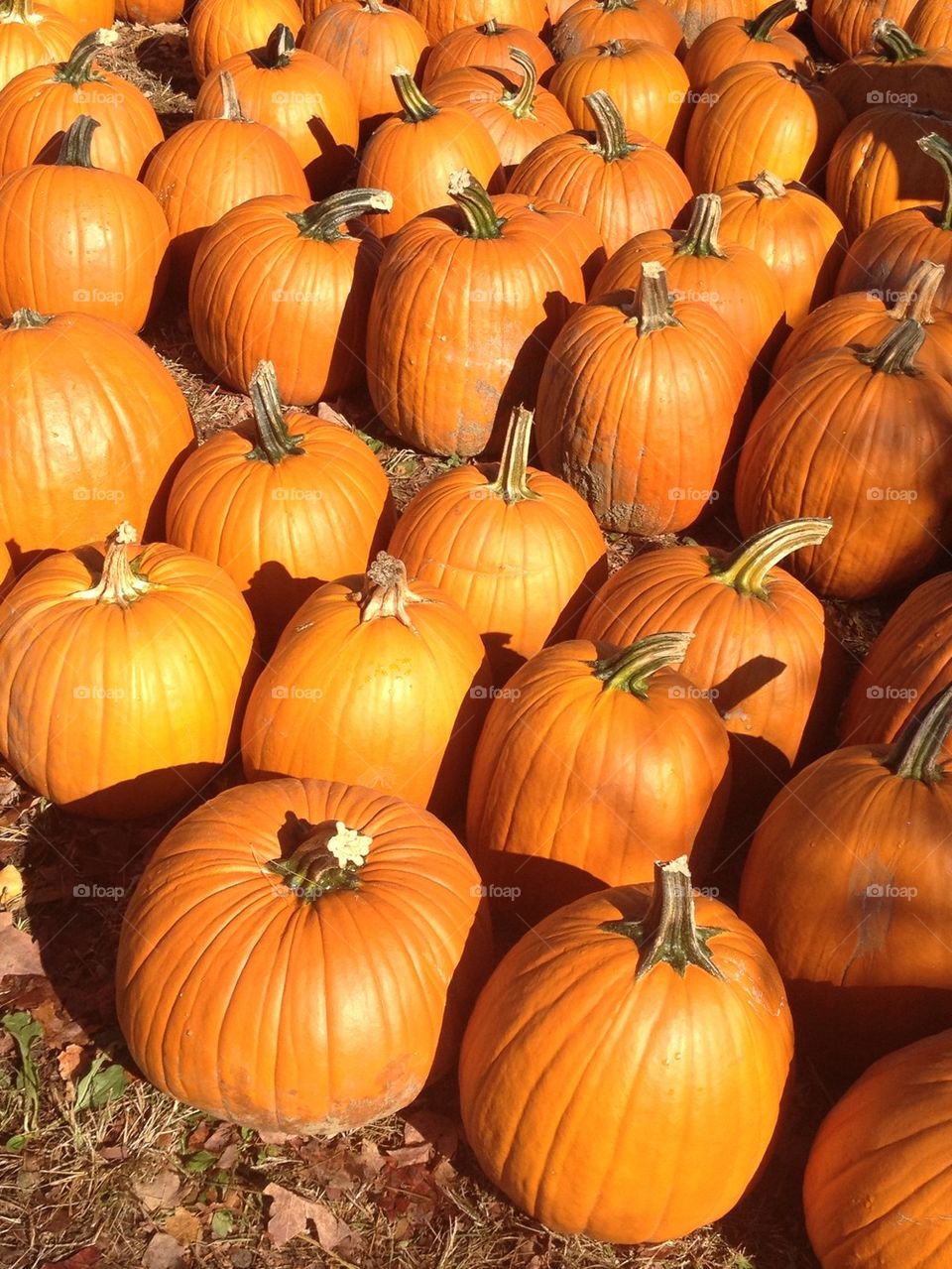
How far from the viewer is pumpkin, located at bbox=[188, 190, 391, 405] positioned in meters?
5.88

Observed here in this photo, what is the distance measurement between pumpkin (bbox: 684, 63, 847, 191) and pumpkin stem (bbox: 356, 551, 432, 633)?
445 centimetres

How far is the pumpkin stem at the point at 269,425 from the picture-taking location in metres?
4.49

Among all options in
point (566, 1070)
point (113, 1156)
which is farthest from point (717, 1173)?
point (113, 1156)

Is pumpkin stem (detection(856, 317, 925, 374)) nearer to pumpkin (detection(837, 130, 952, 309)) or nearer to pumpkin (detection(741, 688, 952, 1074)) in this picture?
pumpkin (detection(837, 130, 952, 309))

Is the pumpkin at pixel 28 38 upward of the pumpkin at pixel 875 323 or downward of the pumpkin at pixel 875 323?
upward

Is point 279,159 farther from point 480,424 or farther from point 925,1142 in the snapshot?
point 925,1142

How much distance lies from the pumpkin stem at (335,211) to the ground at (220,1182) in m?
3.45

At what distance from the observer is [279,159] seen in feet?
22.2

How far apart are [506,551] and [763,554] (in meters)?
0.88

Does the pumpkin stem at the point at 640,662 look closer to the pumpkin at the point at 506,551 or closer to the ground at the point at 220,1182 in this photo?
the pumpkin at the point at 506,551

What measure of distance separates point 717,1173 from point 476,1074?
61 cm

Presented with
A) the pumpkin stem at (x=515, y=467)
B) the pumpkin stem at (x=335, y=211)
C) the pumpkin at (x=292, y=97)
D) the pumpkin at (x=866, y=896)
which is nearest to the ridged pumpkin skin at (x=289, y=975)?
the pumpkin at (x=866, y=896)

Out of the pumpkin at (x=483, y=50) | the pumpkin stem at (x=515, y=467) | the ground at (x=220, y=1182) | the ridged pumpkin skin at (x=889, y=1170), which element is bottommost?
the ground at (x=220, y=1182)

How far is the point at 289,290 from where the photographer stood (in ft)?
19.3
